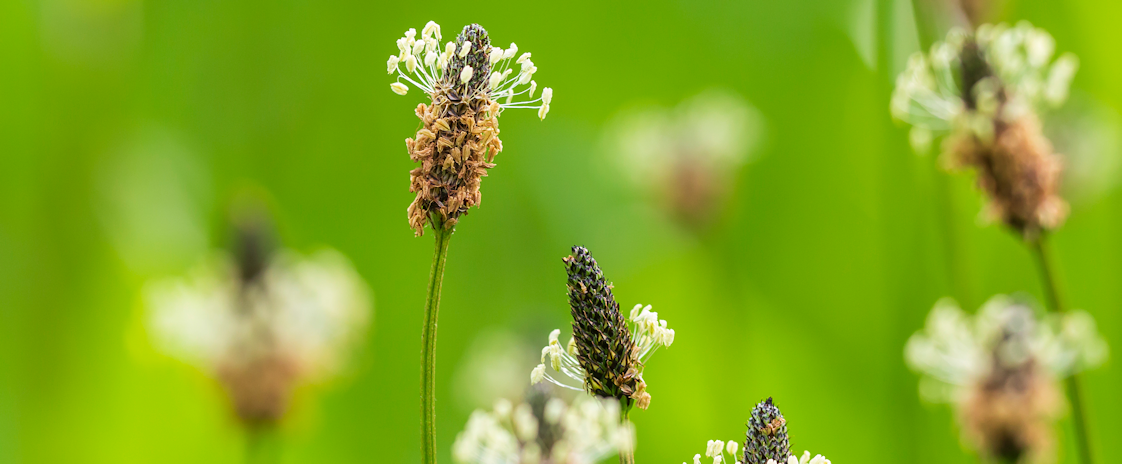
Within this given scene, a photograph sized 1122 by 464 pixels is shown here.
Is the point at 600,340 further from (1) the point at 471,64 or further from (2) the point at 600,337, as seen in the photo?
(1) the point at 471,64

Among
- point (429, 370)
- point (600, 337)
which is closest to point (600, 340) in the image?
point (600, 337)

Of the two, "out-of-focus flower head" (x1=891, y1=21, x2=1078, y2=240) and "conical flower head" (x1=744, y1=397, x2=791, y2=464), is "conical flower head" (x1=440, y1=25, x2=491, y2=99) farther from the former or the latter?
"out-of-focus flower head" (x1=891, y1=21, x2=1078, y2=240)

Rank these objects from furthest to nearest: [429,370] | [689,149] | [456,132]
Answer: [689,149], [456,132], [429,370]

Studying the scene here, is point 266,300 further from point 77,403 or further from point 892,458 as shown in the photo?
point 892,458

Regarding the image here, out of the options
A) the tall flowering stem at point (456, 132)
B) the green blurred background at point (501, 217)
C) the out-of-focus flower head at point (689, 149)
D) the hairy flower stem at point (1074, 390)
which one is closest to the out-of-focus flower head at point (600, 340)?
the tall flowering stem at point (456, 132)

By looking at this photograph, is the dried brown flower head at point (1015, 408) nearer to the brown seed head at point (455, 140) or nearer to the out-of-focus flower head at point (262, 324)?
the brown seed head at point (455, 140)

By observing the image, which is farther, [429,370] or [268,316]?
[268,316]
